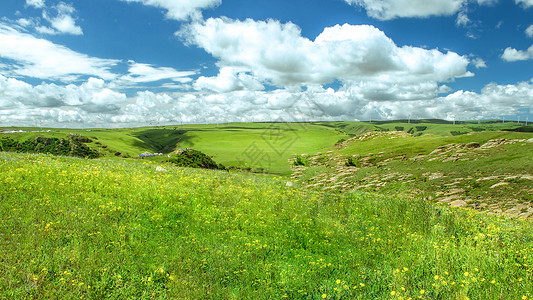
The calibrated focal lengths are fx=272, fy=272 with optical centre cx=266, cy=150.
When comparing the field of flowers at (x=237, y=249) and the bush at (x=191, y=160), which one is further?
the bush at (x=191, y=160)

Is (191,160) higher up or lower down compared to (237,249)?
lower down

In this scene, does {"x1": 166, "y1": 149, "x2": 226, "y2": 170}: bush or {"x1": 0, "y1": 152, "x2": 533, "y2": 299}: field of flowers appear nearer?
{"x1": 0, "y1": 152, "x2": 533, "y2": 299}: field of flowers

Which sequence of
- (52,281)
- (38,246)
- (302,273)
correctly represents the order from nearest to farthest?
(52,281) < (302,273) < (38,246)

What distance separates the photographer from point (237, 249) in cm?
839

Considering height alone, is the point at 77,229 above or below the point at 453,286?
above

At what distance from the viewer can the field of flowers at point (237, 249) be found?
6.43m

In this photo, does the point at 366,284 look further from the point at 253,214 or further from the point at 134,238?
Answer: the point at 134,238

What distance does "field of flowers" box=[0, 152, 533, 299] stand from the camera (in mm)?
6434

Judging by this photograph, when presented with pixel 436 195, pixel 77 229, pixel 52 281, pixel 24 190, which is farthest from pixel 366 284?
pixel 436 195

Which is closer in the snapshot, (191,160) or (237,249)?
(237,249)

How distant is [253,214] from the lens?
39.5 ft

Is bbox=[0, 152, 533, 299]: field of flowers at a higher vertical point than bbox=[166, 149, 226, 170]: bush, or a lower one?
higher

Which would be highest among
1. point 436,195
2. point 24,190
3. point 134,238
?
point 24,190

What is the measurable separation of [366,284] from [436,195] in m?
17.6
